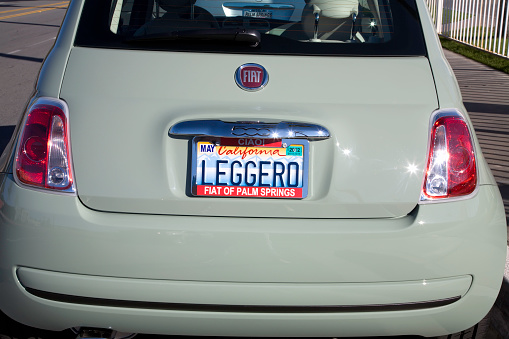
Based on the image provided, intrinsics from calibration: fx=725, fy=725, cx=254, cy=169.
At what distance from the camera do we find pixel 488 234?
2564mm

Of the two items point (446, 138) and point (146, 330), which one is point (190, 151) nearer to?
point (146, 330)

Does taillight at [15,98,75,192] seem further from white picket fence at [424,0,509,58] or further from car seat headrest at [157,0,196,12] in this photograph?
white picket fence at [424,0,509,58]

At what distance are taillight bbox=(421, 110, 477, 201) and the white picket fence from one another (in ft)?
36.5

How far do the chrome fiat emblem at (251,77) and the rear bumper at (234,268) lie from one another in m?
0.47

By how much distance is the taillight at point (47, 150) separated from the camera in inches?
99.3

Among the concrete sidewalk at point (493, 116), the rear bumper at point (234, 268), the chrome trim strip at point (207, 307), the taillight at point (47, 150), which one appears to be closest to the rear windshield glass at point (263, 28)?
the taillight at point (47, 150)

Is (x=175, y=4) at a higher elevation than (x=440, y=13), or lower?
higher

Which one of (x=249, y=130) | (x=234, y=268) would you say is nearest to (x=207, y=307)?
(x=234, y=268)

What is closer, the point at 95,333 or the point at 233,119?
the point at 233,119

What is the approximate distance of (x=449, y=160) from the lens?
2.58m

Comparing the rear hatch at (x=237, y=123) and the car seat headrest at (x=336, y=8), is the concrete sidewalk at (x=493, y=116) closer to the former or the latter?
the rear hatch at (x=237, y=123)

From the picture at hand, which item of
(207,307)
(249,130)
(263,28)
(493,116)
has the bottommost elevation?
(493,116)

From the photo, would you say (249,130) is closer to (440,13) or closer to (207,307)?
(207,307)

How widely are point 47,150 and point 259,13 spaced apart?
120 centimetres
